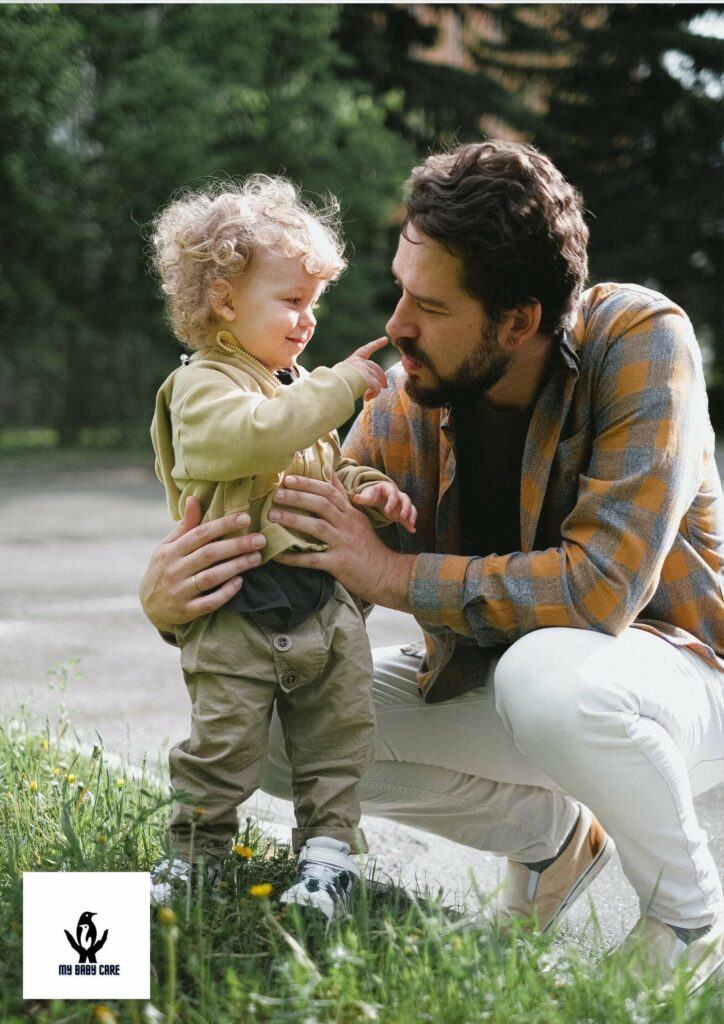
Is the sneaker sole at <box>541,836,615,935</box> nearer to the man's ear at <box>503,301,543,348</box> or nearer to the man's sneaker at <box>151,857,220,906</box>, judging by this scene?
the man's sneaker at <box>151,857,220,906</box>

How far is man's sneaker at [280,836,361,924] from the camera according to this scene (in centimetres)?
246

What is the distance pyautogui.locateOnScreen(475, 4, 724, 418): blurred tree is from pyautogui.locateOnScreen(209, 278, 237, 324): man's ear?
19.5m

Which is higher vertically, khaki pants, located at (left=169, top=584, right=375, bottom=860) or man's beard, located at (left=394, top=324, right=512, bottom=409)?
man's beard, located at (left=394, top=324, right=512, bottom=409)

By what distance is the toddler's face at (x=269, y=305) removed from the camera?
275 cm

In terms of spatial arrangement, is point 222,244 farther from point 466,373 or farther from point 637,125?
point 637,125

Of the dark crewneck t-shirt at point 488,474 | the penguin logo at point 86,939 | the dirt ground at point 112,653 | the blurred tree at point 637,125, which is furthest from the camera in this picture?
the blurred tree at point 637,125

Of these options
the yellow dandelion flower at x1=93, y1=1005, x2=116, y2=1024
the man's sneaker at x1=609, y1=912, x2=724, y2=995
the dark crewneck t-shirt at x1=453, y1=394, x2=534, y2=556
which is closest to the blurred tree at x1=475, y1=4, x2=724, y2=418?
the dark crewneck t-shirt at x1=453, y1=394, x2=534, y2=556

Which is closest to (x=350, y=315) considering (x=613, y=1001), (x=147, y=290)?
(x=147, y=290)

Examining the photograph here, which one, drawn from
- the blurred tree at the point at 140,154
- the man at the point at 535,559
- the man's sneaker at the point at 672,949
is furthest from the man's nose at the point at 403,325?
the blurred tree at the point at 140,154

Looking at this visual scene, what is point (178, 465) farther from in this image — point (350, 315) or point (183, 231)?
point (350, 315)

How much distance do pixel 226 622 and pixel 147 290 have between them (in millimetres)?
14525

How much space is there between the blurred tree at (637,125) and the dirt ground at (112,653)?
1330cm

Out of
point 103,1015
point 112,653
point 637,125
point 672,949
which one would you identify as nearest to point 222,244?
point 103,1015

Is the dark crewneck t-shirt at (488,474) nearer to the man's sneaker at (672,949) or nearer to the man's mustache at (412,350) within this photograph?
the man's mustache at (412,350)
